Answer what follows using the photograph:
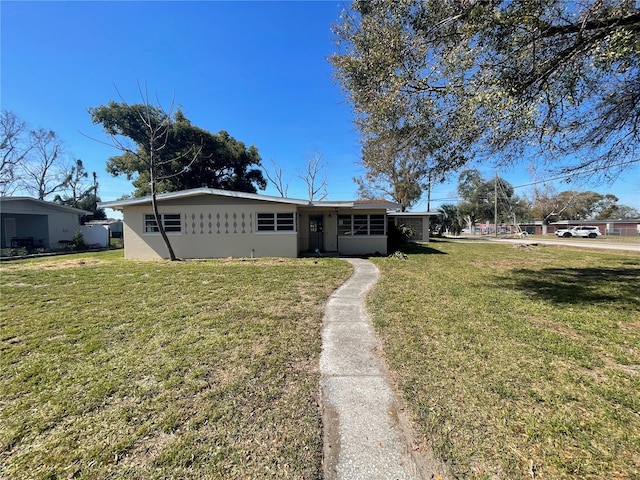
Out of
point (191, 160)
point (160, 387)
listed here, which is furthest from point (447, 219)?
point (160, 387)

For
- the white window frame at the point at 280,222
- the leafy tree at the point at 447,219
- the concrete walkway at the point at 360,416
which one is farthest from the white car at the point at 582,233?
the concrete walkway at the point at 360,416

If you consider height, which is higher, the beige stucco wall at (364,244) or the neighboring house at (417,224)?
the neighboring house at (417,224)

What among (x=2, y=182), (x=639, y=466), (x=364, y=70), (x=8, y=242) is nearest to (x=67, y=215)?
(x=8, y=242)

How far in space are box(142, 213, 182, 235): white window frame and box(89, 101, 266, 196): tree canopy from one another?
31.0 ft

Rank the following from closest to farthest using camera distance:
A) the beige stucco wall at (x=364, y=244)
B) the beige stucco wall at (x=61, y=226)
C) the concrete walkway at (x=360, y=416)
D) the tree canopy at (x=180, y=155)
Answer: the concrete walkway at (x=360, y=416), the beige stucco wall at (x=364, y=244), the beige stucco wall at (x=61, y=226), the tree canopy at (x=180, y=155)

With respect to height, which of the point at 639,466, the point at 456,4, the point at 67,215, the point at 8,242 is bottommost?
the point at 639,466

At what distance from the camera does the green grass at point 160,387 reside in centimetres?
200

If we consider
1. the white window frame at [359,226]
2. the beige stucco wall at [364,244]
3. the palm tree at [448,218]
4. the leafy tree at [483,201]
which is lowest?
the beige stucco wall at [364,244]

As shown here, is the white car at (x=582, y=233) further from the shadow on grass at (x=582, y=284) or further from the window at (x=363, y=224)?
the window at (x=363, y=224)

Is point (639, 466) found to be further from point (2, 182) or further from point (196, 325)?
point (2, 182)

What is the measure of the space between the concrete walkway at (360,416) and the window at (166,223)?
36.2 ft

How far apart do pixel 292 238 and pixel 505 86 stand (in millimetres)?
9556

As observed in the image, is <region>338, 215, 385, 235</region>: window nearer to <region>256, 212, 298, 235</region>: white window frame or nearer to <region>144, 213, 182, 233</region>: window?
<region>256, 212, 298, 235</region>: white window frame

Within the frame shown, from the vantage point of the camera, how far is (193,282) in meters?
7.68
